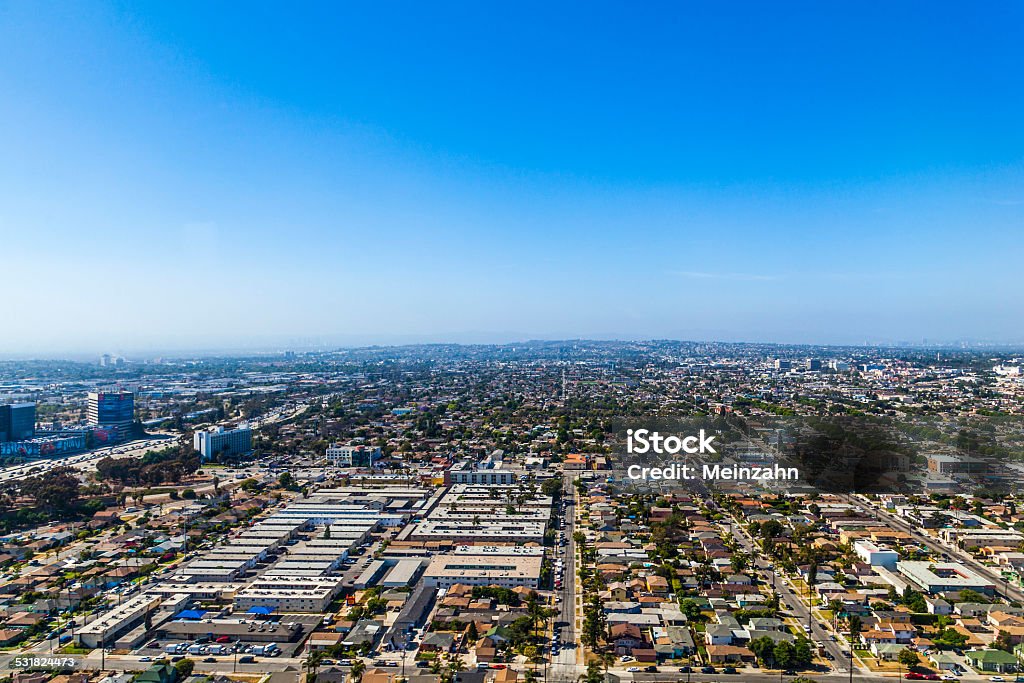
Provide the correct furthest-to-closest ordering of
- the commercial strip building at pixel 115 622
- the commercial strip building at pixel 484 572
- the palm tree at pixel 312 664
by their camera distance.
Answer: the commercial strip building at pixel 484 572 → the commercial strip building at pixel 115 622 → the palm tree at pixel 312 664

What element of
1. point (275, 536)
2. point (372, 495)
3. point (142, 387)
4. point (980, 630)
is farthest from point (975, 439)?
point (142, 387)

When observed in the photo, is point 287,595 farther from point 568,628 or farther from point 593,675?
point 593,675

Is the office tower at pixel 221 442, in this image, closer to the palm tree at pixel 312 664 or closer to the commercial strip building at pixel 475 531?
the commercial strip building at pixel 475 531

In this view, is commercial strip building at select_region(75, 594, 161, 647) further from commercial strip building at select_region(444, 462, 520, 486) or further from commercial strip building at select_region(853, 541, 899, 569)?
commercial strip building at select_region(853, 541, 899, 569)

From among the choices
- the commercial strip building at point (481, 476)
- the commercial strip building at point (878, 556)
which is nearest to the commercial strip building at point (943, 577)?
the commercial strip building at point (878, 556)

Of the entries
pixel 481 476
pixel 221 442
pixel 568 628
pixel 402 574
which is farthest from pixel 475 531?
pixel 221 442

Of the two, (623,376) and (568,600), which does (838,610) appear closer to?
(568,600)
